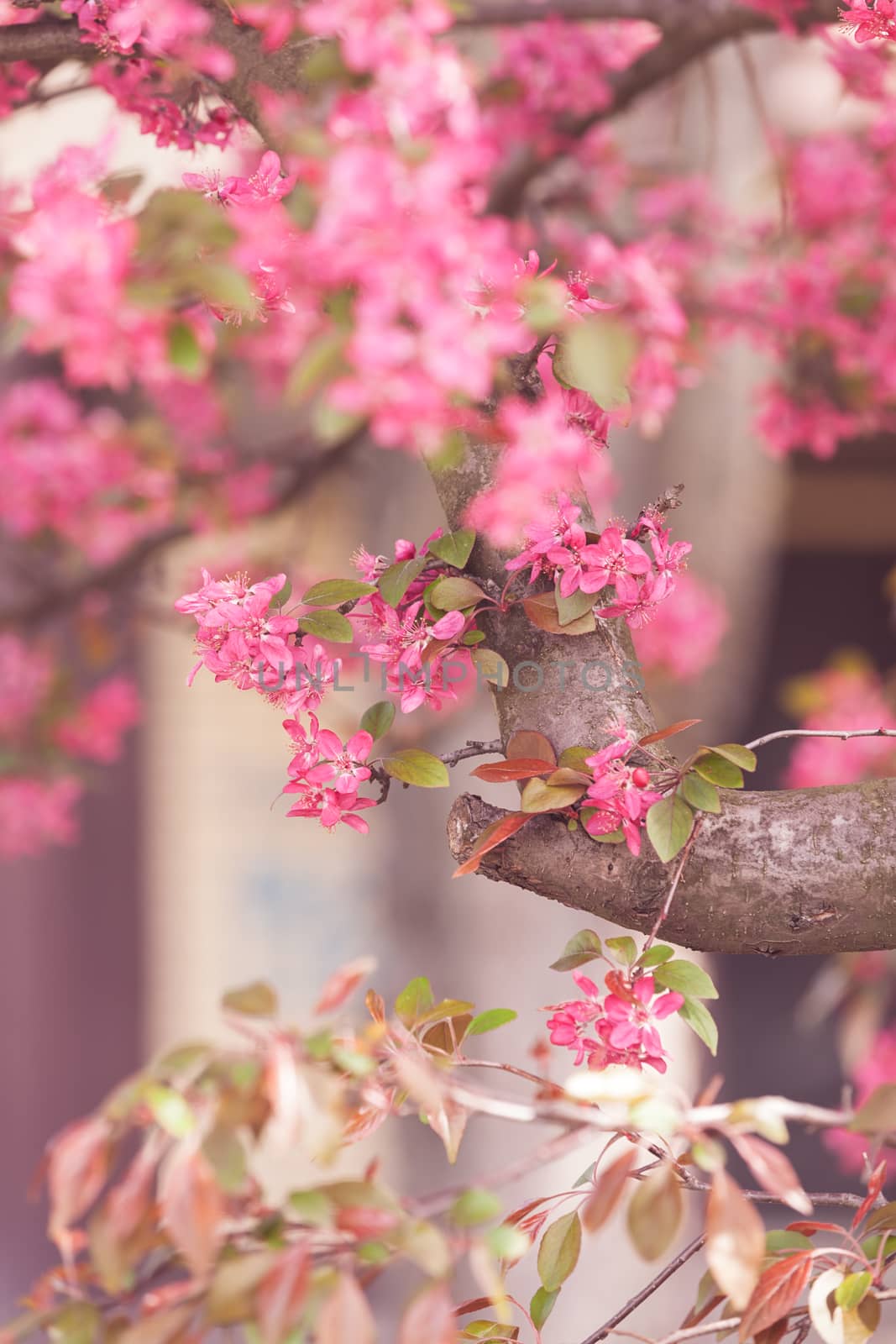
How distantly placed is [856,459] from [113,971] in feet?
7.61

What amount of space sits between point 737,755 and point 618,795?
7 cm

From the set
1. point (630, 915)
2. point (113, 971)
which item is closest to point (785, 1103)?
point (630, 915)

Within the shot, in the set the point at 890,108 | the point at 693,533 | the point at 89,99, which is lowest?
the point at 693,533

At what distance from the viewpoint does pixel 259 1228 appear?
583 millimetres

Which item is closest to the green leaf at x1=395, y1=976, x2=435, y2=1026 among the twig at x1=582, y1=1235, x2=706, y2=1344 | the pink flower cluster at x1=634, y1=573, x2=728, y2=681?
the twig at x1=582, y1=1235, x2=706, y2=1344

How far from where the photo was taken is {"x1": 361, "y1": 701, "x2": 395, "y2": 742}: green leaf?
0.80m

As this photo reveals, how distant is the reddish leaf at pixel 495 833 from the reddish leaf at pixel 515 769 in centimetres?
2

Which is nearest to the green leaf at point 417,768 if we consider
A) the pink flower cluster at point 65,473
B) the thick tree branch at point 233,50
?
the thick tree branch at point 233,50

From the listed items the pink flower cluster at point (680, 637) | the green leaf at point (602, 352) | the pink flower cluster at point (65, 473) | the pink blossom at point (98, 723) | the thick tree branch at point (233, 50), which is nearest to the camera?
the green leaf at point (602, 352)

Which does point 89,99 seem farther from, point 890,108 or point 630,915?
point 630,915

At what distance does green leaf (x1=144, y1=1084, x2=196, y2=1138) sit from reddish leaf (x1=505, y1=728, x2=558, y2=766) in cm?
31

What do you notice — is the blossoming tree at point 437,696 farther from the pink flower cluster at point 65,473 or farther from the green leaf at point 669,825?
the pink flower cluster at point 65,473

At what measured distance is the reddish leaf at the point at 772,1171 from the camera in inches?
23.1

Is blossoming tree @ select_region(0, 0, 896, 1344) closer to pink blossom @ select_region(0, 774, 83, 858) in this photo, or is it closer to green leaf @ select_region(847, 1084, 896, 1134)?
green leaf @ select_region(847, 1084, 896, 1134)
